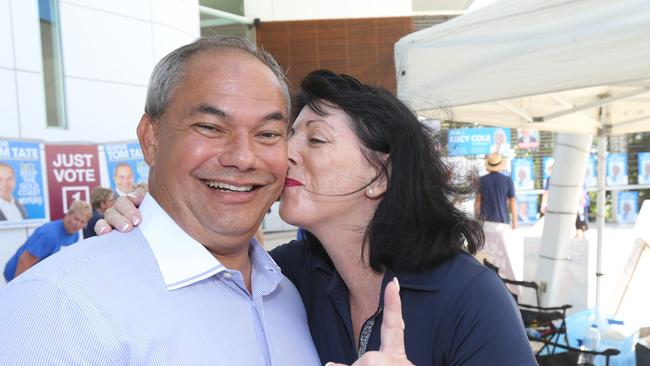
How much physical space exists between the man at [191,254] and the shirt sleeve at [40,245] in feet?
12.3

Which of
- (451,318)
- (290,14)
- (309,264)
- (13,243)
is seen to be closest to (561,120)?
(309,264)

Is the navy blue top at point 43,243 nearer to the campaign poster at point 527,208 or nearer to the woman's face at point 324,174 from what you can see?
the woman's face at point 324,174

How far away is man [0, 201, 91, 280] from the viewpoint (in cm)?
466

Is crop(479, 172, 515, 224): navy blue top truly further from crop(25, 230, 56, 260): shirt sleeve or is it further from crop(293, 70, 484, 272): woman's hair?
crop(293, 70, 484, 272): woman's hair

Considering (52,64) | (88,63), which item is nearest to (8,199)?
(52,64)

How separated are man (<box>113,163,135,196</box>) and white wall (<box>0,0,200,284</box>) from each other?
0.81m

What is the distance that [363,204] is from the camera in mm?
1922

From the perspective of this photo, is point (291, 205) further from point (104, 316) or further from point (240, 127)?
point (104, 316)

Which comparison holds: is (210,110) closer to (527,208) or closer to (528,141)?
(527,208)

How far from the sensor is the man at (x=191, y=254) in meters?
1.13

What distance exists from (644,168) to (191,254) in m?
18.7

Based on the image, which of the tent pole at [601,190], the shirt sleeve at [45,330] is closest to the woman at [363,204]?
the shirt sleeve at [45,330]

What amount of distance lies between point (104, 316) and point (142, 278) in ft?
0.46

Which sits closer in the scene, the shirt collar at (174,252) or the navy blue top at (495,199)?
the shirt collar at (174,252)
